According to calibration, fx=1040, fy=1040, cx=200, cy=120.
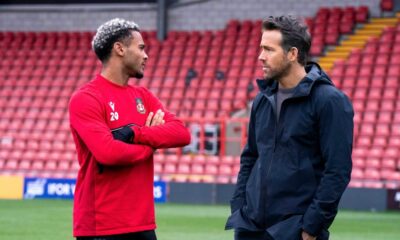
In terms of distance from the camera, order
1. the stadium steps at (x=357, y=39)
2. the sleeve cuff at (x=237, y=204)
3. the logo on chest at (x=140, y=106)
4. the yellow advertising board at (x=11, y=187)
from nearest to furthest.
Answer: the sleeve cuff at (x=237, y=204), the logo on chest at (x=140, y=106), the yellow advertising board at (x=11, y=187), the stadium steps at (x=357, y=39)

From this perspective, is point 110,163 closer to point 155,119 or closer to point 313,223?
point 155,119

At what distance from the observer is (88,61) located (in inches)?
1104

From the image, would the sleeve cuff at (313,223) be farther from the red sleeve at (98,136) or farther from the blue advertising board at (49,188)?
the blue advertising board at (49,188)

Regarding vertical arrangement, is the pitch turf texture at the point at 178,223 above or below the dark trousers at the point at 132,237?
below

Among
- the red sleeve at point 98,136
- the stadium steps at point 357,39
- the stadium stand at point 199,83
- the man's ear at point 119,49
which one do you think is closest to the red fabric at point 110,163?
the red sleeve at point 98,136

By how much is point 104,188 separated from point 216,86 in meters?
20.1

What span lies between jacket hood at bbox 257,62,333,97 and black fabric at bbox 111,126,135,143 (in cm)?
79

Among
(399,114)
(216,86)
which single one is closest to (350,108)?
(399,114)

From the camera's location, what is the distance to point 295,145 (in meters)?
5.11

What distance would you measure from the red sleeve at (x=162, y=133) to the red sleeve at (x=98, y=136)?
0.06 meters

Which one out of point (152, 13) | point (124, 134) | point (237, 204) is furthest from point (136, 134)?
point (152, 13)

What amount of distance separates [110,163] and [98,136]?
0.52ft

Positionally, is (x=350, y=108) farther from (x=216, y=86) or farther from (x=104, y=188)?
(x=216, y=86)

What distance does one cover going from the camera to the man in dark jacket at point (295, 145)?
502 cm
